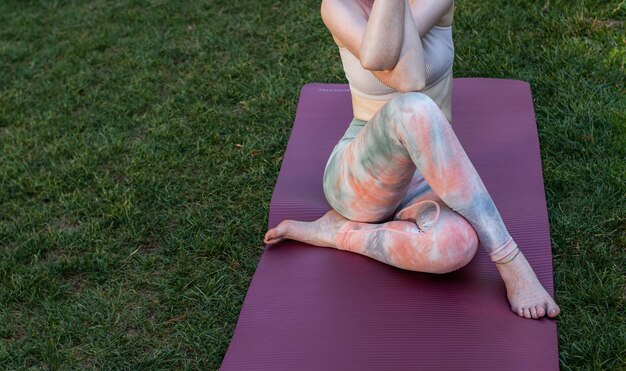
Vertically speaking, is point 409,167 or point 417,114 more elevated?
point 417,114

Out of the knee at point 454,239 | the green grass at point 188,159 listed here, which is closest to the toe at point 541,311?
the green grass at point 188,159

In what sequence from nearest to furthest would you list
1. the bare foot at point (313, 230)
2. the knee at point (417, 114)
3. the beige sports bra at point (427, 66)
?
1. the knee at point (417, 114)
2. the beige sports bra at point (427, 66)
3. the bare foot at point (313, 230)

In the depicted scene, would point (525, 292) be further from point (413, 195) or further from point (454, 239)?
point (413, 195)

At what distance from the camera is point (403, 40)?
7.54 ft

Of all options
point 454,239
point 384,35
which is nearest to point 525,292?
point 454,239

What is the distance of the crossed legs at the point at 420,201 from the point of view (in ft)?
7.19

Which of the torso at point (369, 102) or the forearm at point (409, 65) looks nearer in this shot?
the forearm at point (409, 65)

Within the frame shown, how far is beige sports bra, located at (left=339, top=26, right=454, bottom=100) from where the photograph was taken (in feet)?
8.06

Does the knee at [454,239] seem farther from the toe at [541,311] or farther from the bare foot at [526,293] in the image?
the toe at [541,311]

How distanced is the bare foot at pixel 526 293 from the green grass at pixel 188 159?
0.14m

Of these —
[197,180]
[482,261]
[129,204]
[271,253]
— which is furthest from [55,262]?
[482,261]

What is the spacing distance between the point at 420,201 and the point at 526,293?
435mm

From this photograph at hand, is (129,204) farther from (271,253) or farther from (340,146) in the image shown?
(340,146)

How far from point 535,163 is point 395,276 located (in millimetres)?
850
